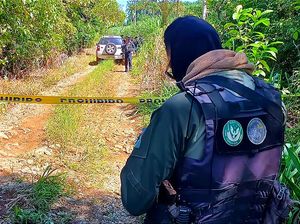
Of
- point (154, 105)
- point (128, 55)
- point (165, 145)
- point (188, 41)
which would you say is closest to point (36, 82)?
point (154, 105)

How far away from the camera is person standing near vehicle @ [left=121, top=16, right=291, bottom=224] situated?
4.24ft

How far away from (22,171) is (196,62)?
3.21m

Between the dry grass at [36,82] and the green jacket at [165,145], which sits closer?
the green jacket at [165,145]

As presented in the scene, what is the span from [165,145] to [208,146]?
5.7 inches

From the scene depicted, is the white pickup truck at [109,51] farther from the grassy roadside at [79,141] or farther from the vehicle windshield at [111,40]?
the grassy roadside at [79,141]

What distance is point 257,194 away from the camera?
1434 millimetres

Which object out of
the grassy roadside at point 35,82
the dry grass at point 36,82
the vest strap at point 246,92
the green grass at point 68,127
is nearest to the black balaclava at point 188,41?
the vest strap at point 246,92

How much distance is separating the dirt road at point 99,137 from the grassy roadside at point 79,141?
72mm

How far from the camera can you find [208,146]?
128 centimetres

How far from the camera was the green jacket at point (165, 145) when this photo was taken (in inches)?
50.8

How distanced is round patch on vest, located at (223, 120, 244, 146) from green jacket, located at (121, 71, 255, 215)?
78mm

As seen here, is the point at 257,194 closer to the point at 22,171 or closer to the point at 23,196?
the point at 23,196

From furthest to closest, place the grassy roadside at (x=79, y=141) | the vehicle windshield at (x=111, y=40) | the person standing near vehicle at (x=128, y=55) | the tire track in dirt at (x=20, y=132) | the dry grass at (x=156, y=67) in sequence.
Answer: the vehicle windshield at (x=111, y=40)
the person standing near vehicle at (x=128, y=55)
the dry grass at (x=156, y=67)
the tire track in dirt at (x=20, y=132)
the grassy roadside at (x=79, y=141)

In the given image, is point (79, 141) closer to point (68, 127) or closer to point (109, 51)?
point (68, 127)
